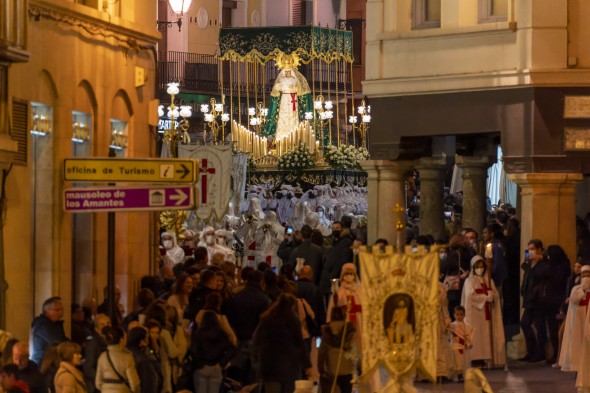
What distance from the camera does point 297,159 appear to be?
186ft

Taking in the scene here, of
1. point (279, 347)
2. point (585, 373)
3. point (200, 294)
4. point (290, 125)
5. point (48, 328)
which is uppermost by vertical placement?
point (290, 125)

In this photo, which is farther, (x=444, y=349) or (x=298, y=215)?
(x=298, y=215)

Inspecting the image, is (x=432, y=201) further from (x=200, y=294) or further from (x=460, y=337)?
(x=200, y=294)

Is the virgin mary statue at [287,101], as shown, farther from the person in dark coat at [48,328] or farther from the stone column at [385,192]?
the person in dark coat at [48,328]

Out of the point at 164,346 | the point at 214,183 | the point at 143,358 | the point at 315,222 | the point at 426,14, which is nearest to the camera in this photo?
the point at 143,358

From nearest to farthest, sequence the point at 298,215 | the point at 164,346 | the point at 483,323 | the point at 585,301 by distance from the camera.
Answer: the point at 164,346 → the point at 585,301 → the point at 483,323 → the point at 298,215

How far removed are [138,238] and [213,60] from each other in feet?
123

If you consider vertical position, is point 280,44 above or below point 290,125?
above

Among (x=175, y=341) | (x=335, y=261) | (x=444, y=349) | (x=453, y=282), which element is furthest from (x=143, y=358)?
(x=335, y=261)

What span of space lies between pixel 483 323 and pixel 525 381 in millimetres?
2214

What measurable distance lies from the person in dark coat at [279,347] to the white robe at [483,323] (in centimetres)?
712

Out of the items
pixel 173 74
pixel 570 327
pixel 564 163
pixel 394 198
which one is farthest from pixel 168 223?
pixel 173 74

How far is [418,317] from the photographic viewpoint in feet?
65.6

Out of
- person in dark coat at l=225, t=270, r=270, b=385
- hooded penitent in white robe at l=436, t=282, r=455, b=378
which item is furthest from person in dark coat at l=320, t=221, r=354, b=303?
person in dark coat at l=225, t=270, r=270, b=385
